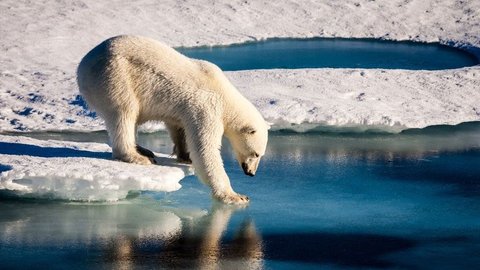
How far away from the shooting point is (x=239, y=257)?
262 inches

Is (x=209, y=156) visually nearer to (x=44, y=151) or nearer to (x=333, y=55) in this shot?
(x=44, y=151)

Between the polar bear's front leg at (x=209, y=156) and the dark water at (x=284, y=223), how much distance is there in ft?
0.53

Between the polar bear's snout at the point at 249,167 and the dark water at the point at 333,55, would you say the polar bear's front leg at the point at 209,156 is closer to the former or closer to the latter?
the polar bear's snout at the point at 249,167

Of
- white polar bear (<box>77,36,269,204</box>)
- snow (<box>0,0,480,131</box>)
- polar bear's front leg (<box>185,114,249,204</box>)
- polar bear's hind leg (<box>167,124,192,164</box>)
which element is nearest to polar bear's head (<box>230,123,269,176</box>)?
white polar bear (<box>77,36,269,204</box>)

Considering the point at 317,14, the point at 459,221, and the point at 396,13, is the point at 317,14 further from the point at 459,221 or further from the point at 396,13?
the point at 459,221

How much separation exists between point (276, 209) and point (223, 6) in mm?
11676

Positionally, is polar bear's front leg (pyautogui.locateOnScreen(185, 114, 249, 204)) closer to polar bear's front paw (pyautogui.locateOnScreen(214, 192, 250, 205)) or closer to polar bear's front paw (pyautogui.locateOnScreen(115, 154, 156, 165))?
polar bear's front paw (pyautogui.locateOnScreen(214, 192, 250, 205))

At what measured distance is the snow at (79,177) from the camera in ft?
24.2

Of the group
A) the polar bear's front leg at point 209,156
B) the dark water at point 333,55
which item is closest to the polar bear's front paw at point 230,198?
the polar bear's front leg at point 209,156

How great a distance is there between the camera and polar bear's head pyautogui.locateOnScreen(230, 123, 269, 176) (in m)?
8.02

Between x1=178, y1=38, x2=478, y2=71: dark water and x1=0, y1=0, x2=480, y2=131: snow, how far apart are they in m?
0.31

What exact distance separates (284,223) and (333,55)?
9.29 metres

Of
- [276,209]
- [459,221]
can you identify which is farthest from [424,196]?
[276,209]

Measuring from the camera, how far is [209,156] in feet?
25.6
